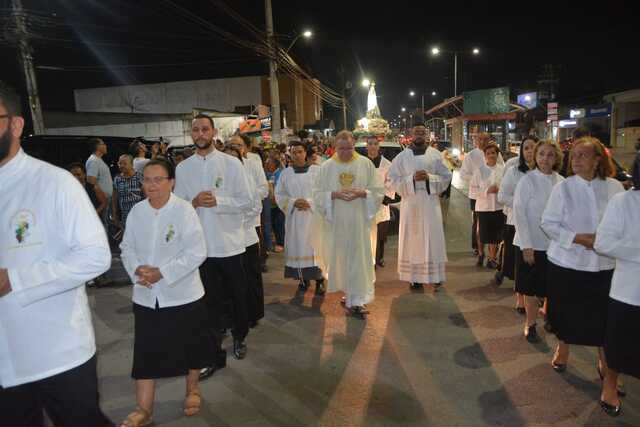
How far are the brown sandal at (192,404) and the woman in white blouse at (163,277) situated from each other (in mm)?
353

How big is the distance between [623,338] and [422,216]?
11.8ft

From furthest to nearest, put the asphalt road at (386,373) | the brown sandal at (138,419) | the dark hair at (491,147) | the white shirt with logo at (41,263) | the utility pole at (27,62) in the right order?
the utility pole at (27,62) < the dark hair at (491,147) < the asphalt road at (386,373) < the brown sandal at (138,419) < the white shirt with logo at (41,263)

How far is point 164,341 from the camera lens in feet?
Answer: 11.3

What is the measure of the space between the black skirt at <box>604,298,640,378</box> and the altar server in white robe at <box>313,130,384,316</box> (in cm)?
285

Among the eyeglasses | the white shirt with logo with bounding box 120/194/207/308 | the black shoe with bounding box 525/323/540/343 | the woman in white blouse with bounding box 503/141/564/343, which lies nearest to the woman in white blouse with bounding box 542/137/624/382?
the woman in white blouse with bounding box 503/141/564/343

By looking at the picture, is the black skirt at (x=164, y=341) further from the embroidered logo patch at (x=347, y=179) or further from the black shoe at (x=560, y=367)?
the black shoe at (x=560, y=367)

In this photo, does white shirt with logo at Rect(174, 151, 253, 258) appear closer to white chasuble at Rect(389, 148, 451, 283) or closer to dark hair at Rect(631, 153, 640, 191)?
white chasuble at Rect(389, 148, 451, 283)

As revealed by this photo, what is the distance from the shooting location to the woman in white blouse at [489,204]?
7633 mm

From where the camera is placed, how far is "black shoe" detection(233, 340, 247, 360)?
4711 mm

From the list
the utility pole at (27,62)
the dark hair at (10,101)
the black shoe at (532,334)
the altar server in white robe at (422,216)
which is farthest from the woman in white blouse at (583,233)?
the utility pole at (27,62)

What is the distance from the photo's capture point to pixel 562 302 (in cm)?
402

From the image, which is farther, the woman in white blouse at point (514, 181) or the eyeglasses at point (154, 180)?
the woman in white blouse at point (514, 181)

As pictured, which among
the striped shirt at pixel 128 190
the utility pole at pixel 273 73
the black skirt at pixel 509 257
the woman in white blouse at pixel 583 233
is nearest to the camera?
the woman in white blouse at pixel 583 233

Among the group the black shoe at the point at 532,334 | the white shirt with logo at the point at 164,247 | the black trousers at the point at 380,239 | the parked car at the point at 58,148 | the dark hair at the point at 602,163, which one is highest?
the parked car at the point at 58,148
